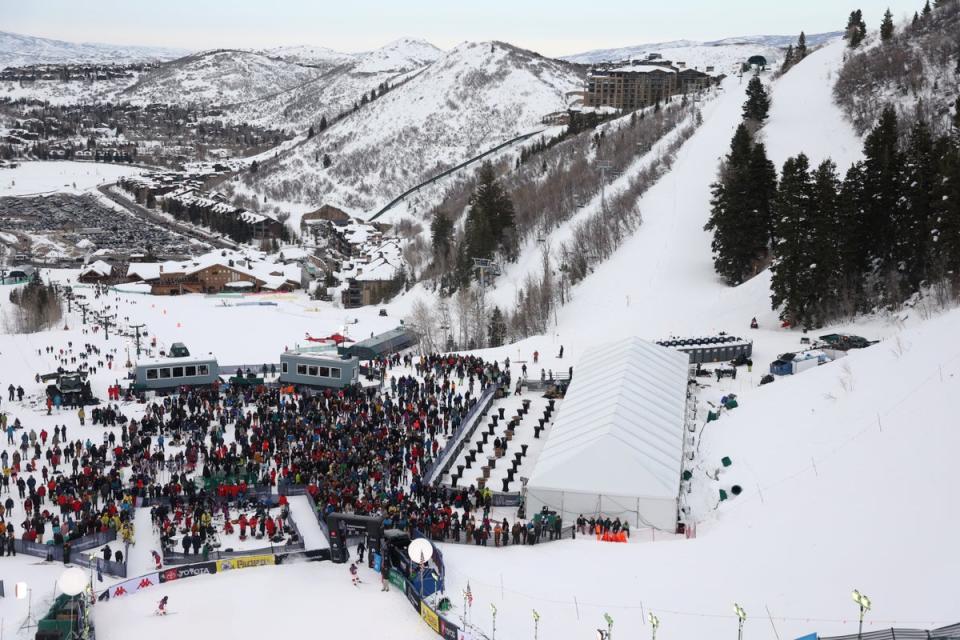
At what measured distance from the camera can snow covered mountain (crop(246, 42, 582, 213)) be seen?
139375 mm

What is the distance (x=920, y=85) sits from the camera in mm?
63875

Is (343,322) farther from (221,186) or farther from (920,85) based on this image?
(221,186)

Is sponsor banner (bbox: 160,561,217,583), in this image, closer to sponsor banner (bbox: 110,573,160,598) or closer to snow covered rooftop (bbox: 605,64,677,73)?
sponsor banner (bbox: 110,573,160,598)

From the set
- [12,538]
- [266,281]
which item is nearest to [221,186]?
[266,281]

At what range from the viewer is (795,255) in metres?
39.6

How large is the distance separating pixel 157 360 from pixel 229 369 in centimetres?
417

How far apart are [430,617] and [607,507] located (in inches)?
265

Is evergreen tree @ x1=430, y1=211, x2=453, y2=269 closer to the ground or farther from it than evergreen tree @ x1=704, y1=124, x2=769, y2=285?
closer to the ground

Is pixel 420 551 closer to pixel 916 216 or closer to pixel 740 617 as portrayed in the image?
pixel 740 617

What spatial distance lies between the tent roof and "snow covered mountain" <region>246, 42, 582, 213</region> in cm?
10286

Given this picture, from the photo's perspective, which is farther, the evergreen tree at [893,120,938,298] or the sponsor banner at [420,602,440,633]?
the evergreen tree at [893,120,938,298]

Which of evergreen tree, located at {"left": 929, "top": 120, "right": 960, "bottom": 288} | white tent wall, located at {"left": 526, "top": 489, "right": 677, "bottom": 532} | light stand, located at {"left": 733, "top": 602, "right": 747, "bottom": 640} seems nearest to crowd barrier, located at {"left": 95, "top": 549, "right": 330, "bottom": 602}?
white tent wall, located at {"left": 526, "top": 489, "right": 677, "bottom": 532}

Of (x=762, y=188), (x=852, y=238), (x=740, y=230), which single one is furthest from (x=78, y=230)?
(x=852, y=238)

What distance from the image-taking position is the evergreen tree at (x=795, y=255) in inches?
1548
